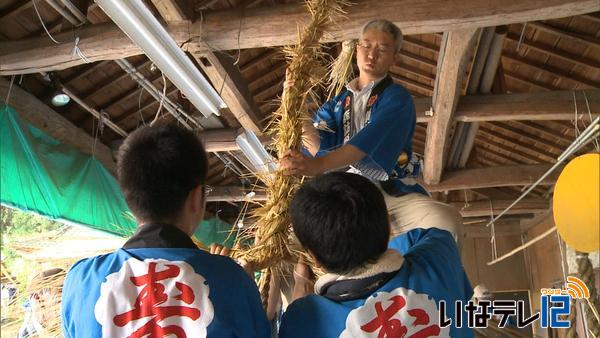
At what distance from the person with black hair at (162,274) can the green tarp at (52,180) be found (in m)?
1.88

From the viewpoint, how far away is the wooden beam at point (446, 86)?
2988 millimetres

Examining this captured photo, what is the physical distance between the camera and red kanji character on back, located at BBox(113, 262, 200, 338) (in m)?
1.08

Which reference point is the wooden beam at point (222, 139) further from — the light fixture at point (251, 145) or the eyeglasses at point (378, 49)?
the eyeglasses at point (378, 49)

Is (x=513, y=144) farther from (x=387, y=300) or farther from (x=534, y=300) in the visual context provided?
(x=387, y=300)

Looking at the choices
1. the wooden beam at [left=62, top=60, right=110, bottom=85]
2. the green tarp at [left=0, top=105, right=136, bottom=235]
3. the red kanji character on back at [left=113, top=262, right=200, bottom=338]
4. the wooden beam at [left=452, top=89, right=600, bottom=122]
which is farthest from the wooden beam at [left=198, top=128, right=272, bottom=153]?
the red kanji character on back at [left=113, top=262, right=200, bottom=338]

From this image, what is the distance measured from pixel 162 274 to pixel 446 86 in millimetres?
2832

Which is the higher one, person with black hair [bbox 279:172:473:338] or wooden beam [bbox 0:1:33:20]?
wooden beam [bbox 0:1:33:20]

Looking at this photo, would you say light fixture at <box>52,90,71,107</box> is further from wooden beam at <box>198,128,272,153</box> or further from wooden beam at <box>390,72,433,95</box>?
wooden beam at <box>390,72,433,95</box>

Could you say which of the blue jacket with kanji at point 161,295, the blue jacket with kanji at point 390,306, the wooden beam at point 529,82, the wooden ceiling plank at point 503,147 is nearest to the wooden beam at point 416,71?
the wooden beam at point 529,82

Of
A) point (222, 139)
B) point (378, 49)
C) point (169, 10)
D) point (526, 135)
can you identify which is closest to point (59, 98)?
point (222, 139)

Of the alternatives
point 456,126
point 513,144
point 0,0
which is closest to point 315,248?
point 0,0

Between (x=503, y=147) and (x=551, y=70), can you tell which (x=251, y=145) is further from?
(x=503, y=147)

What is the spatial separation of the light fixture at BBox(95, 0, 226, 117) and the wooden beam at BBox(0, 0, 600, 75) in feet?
0.51

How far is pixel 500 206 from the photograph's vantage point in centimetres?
709
